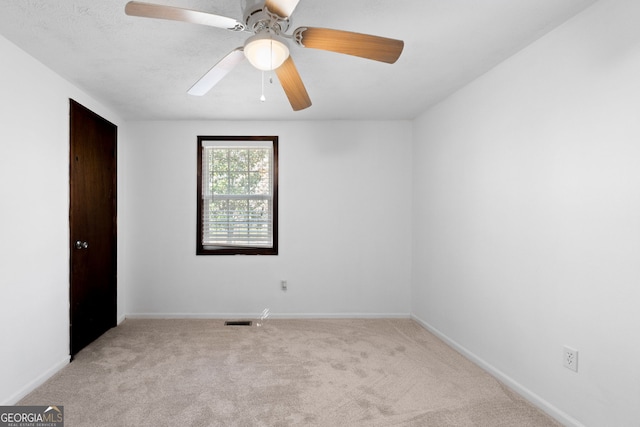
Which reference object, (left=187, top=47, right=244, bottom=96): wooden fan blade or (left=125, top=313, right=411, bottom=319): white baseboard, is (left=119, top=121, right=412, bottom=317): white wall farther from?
(left=187, top=47, right=244, bottom=96): wooden fan blade

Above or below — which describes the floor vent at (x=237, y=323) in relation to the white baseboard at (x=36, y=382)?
below

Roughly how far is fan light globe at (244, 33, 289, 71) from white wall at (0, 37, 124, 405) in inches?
68.7

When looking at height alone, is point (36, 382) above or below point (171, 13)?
below

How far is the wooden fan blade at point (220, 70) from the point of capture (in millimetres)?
1899

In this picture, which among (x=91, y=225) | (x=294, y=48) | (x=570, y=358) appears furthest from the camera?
(x=91, y=225)

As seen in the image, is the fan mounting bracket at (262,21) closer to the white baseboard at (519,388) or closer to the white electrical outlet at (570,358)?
the white electrical outlet at (570,358)

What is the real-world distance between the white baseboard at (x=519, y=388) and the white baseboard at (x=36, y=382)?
11.0 feet

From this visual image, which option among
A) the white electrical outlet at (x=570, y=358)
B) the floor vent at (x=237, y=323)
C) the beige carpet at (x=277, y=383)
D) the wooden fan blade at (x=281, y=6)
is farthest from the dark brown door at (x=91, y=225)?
the white electrical outlet at (x=570, y=358)

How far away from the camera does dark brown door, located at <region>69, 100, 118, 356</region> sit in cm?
293

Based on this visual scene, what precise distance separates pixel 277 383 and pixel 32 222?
2110 mm

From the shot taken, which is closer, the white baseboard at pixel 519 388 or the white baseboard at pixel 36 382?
the white baseboard at pixel 519 388

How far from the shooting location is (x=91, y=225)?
10.7 feet

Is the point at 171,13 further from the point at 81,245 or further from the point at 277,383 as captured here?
the point at 81,245

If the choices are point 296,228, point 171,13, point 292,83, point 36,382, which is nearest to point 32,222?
point 36,382
